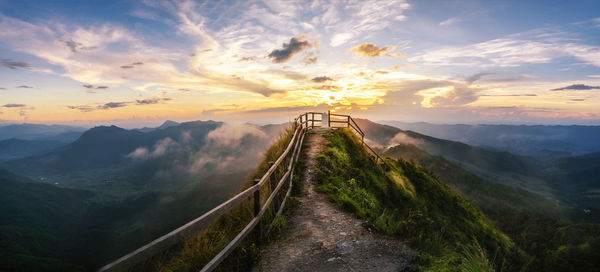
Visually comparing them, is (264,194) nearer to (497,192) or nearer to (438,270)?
(438,270)

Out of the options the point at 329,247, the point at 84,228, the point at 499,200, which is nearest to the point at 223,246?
the point at 329,247

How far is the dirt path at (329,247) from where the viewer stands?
473cm

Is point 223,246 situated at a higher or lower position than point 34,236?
higher

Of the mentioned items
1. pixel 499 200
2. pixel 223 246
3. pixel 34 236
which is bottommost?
pixel 34 236

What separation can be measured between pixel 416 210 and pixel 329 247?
10359 mm

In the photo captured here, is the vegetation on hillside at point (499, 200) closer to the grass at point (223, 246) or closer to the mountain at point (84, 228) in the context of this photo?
the grass at point (223, 246)

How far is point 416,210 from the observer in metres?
13.8

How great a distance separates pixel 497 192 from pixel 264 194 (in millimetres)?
165590

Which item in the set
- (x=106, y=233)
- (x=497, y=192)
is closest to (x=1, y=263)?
(x=106, y=233)

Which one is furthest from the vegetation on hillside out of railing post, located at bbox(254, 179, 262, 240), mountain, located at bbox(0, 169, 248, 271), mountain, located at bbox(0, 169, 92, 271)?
mountain, located at bbox(0, 169, 92, 271)

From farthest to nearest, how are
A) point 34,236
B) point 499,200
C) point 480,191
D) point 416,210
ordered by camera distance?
point 34,236 → point 480,191 → point 499,200 → point 416,210

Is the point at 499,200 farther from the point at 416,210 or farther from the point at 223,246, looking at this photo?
the point at 223,246

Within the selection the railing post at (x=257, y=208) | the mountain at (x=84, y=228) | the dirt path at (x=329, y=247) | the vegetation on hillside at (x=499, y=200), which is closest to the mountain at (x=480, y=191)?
the vegetation on hillside at (x=499, y=200)

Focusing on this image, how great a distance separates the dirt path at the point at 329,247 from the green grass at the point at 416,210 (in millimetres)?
415
